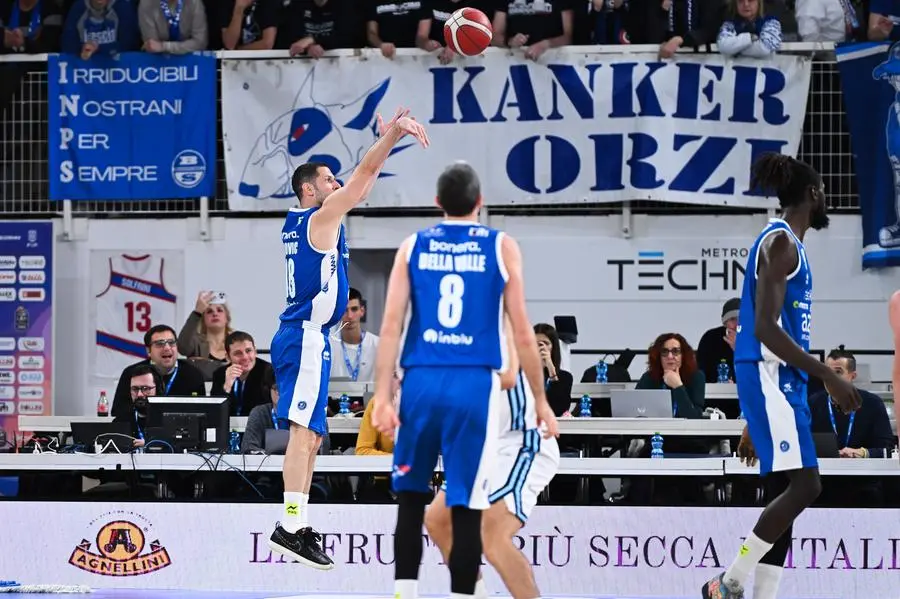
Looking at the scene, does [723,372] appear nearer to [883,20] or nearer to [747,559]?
[883,20]

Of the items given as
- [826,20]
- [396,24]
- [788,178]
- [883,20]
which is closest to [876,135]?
[883,20]

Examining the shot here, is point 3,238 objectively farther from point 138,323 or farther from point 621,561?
point 621,561

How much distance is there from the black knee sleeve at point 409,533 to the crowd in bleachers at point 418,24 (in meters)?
7.83

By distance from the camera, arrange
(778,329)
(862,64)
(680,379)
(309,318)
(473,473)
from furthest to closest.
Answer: (862,64)
(680,379)
(309,318)
(778,329)
(473,473)

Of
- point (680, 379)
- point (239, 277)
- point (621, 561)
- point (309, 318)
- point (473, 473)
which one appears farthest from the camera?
point (239, 277)

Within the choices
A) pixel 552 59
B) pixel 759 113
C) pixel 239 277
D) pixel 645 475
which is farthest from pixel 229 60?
pixel 645 475

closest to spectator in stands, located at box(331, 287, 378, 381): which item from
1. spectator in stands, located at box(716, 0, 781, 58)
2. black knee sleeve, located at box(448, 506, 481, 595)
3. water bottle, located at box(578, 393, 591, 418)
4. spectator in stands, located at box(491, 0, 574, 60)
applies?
water bottle, located at box(578, 393, 591, 418)

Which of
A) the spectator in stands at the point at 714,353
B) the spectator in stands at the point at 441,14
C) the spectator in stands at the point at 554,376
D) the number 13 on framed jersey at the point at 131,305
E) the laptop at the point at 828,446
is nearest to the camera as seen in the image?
the laptop at the point at 828,446

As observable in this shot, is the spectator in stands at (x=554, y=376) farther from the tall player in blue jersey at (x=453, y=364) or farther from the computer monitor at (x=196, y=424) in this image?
the tall player in blue jersey at (x=453, y=364)

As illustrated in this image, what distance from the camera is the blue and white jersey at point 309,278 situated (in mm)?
7438

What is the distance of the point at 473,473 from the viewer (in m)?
5.28

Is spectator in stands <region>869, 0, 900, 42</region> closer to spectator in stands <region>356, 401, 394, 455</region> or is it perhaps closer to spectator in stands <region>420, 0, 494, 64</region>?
spectator in stands <region>420, 0, 494, 64</region>

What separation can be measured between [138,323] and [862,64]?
22.8ft

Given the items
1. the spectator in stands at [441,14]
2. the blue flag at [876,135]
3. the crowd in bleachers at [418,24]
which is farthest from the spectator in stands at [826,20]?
the spectator in stands at [441,14]
